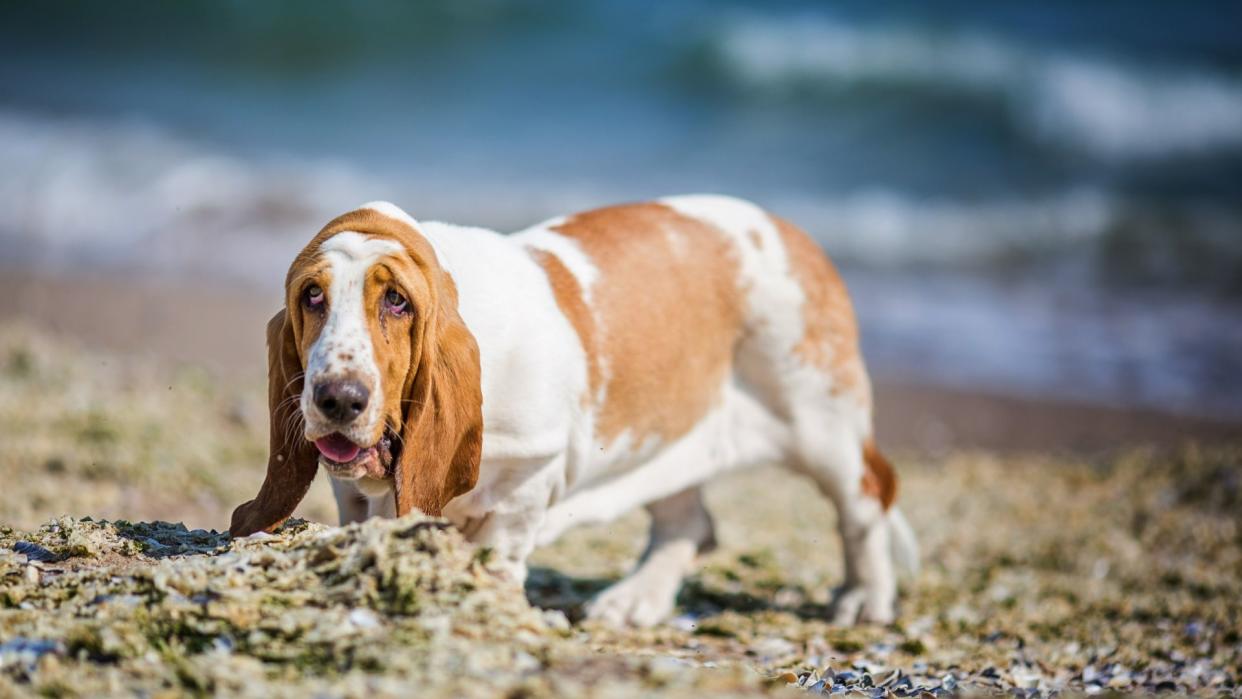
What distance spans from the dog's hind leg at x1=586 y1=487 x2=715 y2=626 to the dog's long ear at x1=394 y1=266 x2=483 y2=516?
1.56m

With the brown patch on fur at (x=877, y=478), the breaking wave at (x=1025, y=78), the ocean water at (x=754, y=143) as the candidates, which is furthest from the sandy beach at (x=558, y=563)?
the breaking wave at (x=1025, y=78)

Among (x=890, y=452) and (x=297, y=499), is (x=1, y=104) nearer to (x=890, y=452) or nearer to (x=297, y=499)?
(x=890, y=452)

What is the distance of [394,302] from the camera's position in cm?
346

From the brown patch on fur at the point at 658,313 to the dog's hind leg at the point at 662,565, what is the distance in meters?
0.72

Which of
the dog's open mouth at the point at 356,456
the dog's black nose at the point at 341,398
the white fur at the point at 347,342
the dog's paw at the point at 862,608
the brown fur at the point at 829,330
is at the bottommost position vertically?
the dog's paw at the point at 862,608

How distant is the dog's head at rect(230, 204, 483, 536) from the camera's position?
3312 millimetres

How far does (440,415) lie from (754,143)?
16479 millimetres

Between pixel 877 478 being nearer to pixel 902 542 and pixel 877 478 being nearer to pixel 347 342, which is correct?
pixel 902 542

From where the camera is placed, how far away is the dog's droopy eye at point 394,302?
3.45 m

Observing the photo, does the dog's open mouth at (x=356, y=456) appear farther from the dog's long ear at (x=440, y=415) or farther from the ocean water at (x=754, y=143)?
the ocean water at (x=754, y=143)

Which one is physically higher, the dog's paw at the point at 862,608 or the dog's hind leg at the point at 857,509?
the dog's hind leg at the point at 857,509

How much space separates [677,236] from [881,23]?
59.1 ft

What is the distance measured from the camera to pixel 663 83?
21203mm

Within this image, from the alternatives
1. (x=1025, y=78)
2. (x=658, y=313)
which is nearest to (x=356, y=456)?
(x=658, y=313)
